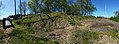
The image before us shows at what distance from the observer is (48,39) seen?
13008 millimetres

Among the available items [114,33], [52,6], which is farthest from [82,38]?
[52,6]

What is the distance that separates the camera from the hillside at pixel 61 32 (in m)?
12.0

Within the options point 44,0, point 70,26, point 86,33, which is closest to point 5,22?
point 70,26

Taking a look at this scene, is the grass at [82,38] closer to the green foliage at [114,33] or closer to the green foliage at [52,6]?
the green foliage at [114,33]

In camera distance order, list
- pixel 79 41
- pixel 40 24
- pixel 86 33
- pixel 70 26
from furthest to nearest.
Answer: pixel 40 24, pixel 70 26, pixel 86 33, pixel 79 41

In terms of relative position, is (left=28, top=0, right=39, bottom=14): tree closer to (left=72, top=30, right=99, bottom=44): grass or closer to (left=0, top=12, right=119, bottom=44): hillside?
(left=0, top=12, right=119, bottom=44): hillside

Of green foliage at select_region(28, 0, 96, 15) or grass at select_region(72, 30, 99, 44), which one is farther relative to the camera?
green foliage at select_region(28, 0, 96, 15)

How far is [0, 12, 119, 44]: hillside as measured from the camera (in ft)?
39.4

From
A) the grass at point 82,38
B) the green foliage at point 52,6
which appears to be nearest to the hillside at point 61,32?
Answer: the grass at point 82,38

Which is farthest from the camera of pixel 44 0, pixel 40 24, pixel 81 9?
pixel 81 9

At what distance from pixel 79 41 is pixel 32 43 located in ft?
7.50

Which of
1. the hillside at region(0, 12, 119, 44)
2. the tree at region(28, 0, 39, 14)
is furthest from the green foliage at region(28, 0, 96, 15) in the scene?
the hillside at region(0, 12, 119, 44)

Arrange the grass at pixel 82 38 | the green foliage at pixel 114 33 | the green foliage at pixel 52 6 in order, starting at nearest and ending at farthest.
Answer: the grass at pixel 82 38 < the green foliage at pixel 114 33 < the green foliage at pixel 52 6

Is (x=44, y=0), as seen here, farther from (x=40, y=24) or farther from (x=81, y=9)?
(x=40, y=24)
